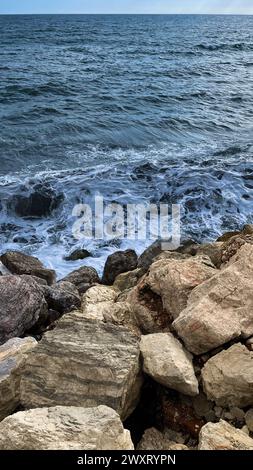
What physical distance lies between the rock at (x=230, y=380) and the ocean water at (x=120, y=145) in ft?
18.2

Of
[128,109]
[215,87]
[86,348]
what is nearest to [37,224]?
[86,348]

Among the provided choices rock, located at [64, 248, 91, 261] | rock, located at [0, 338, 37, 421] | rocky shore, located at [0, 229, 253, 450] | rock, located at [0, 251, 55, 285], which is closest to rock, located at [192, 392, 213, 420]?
rocky shore, located at [0, 229, 253, 450]

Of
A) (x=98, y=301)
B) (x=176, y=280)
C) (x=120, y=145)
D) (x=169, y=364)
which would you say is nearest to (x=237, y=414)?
(x=169, y=364)

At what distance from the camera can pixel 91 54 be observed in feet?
128

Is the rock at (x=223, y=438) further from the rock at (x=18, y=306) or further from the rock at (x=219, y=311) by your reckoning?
the rock at (x=18, y=306)

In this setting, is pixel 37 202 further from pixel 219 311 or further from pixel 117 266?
pixel 219 311

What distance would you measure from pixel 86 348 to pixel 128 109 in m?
18.2

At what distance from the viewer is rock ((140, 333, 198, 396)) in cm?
384

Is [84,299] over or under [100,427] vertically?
under

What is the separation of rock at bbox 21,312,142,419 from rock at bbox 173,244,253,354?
0.52 m

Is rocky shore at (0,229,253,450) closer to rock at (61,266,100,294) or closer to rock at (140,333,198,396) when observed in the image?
rock at (140,333,198,396)

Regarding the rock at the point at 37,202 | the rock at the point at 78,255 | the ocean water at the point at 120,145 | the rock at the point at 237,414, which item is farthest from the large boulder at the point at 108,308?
the rock at the point at 37,202

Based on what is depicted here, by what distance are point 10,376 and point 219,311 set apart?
1918 mm
